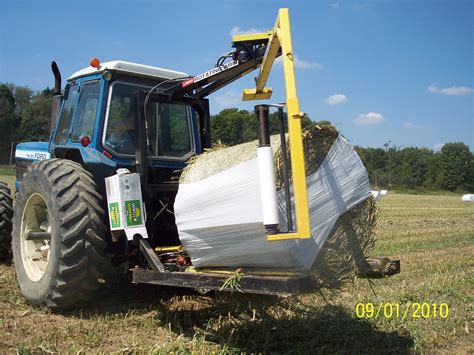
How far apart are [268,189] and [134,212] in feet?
4.92

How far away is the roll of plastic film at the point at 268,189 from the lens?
115 inches

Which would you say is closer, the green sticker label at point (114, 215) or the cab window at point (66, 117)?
the green sticker label at point (114, 215)

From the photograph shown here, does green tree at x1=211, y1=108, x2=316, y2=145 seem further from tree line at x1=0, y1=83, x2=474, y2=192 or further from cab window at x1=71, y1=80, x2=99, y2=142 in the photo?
tree line at x1=0, y1=83, x2=474, y2=192

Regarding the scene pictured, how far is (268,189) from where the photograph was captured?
2.93m

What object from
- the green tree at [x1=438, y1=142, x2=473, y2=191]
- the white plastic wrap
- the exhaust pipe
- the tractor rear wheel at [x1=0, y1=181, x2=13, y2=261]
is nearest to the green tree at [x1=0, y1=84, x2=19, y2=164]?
the tractor rear wheel at [x1=0, y1=181, x2=13, y2=261]

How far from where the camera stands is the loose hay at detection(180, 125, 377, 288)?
3.35m

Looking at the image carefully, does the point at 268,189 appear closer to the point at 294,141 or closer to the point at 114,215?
the point at 294,141

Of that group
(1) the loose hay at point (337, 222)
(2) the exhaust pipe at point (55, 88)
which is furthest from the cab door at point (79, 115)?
(1) the loose hay at point (337, 222)

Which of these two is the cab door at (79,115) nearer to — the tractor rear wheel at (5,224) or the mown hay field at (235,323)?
the tractor rear wheel at (5,224)

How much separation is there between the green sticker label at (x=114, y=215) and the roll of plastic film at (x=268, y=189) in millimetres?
1524

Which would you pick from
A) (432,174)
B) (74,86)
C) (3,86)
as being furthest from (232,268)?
(432,174)

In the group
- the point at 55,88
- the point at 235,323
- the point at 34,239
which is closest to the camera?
the point at 235,323
